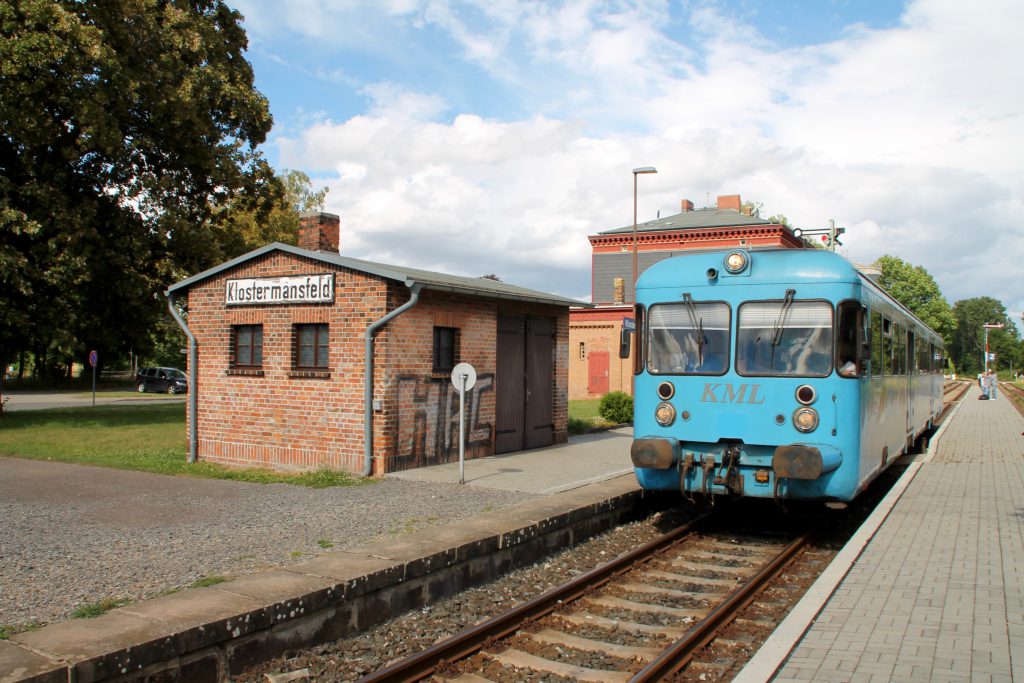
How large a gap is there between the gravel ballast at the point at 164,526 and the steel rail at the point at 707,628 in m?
3.11

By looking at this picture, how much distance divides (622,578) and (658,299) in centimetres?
312

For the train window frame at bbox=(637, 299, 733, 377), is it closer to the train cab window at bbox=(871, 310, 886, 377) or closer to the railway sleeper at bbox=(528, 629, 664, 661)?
the train cab window at bbox=(871, 310, 886, 377)

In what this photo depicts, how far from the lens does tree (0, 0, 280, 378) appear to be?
1932 cm

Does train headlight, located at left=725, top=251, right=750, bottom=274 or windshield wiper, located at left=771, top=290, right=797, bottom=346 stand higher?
train headlight, located at left=725, top=251, right=750, bottom=274

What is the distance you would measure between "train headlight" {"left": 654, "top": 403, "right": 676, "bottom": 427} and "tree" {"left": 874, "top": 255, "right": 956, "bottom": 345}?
86405 millimetres

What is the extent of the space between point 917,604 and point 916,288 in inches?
3590

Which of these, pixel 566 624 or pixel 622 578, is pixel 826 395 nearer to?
pixel 622 578

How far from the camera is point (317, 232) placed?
15227 mm

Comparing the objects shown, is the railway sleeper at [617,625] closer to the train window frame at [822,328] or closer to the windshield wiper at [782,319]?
the train window frame at [822,328]

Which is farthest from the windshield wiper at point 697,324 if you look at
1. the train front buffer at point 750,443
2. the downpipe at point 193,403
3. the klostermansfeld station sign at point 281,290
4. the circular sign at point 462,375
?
the downpipe at point 193,403

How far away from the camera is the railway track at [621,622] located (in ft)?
18.1

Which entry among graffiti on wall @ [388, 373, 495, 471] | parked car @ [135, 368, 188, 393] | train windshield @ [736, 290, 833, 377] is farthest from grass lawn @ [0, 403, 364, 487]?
parked car @ [135, 368, 188, 393]

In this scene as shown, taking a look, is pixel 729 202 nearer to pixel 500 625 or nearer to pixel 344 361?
pixel 344 361

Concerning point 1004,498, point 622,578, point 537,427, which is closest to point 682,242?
point 537,427
